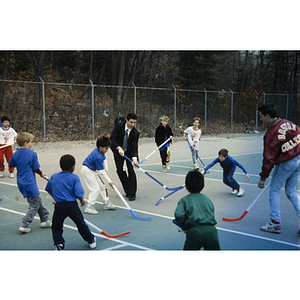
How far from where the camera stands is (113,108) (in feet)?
67.2

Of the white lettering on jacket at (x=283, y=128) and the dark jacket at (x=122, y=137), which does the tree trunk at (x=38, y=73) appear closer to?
the dark jacket at (x=122, y=137)

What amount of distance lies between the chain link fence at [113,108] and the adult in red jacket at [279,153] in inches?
551

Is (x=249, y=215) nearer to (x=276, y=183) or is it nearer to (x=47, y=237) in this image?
(x=276, y=183)

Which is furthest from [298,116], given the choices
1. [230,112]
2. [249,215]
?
[249,215]

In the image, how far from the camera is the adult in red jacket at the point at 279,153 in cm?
443

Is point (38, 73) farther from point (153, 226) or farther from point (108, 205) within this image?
point (153, 226)

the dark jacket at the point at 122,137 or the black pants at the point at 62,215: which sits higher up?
the dark jacket at the point at 122,137

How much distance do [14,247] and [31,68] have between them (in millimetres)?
18892

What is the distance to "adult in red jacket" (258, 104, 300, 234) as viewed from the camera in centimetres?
443

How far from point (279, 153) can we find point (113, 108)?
16555mm

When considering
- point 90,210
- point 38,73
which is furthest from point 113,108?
point 90,210

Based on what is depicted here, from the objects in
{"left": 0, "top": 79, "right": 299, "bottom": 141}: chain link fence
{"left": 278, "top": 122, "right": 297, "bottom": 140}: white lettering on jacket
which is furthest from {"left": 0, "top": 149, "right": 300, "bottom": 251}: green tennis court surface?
{"left": 0, "top": 79, "right": 299, "bottom": 141}: chain link fence

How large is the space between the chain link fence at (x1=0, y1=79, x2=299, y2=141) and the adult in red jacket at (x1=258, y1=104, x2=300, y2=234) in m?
14.0

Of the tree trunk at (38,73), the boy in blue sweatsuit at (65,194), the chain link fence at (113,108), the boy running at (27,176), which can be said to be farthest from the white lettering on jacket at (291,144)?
the tree trunk at (38,73)
